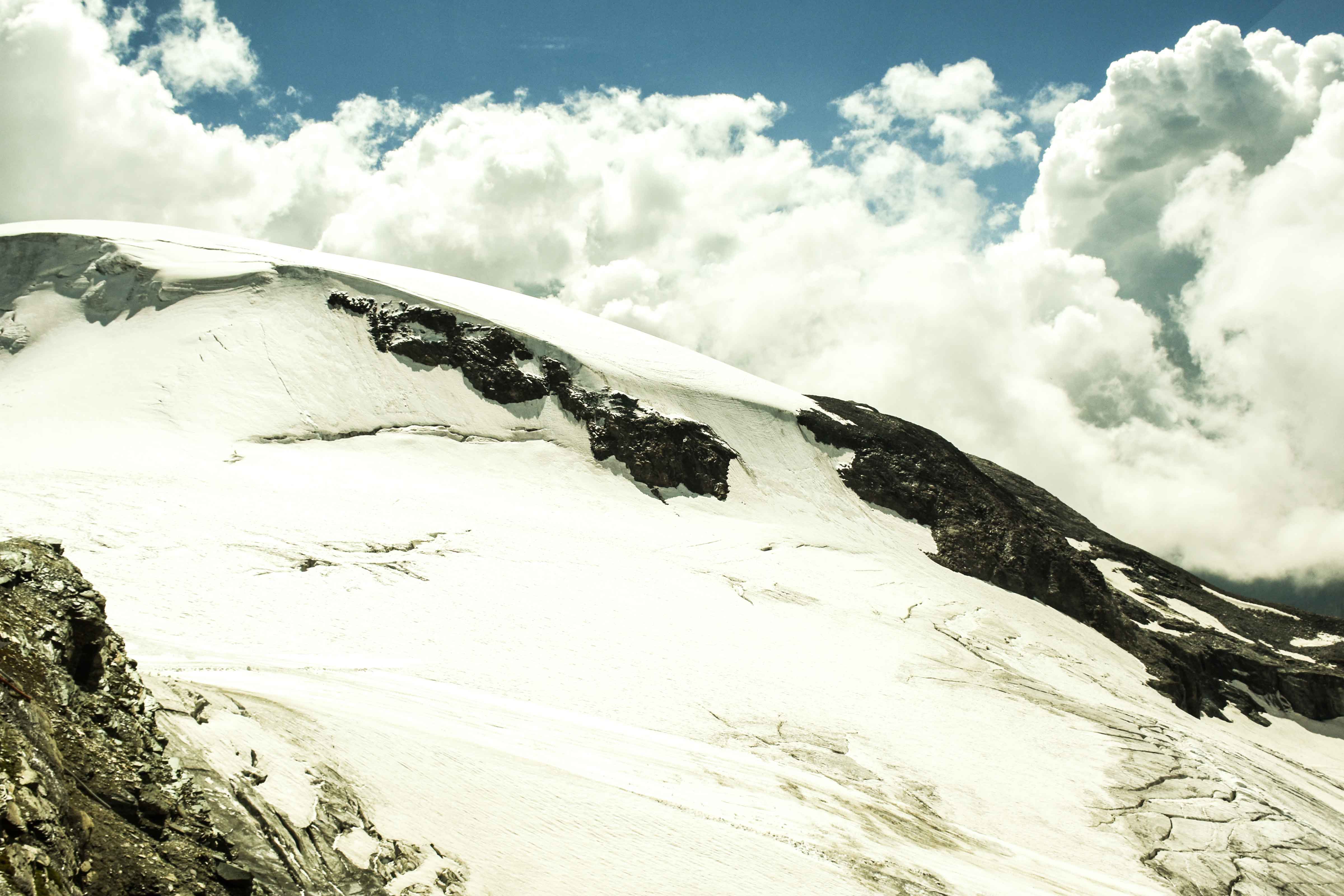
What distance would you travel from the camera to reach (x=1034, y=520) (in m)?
55.0

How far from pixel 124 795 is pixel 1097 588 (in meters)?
50.2

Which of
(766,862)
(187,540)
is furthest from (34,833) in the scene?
(187,540)

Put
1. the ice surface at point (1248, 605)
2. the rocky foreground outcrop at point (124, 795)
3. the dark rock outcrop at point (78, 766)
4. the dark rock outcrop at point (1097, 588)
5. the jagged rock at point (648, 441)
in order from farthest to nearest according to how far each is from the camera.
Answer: the ice surface at point (1248, 605) < the dark rock outcrop at point (1097, 588) < the jagged rock at point (648, 441) < the rocky foreground outcrop at point (124, 795) < the dark rock outcrop at point (78, 766)

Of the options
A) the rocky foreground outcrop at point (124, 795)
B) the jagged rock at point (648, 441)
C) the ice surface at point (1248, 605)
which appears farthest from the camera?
the ice surface at point (1248, 605)

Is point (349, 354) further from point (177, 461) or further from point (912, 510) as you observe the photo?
point (912, 510)

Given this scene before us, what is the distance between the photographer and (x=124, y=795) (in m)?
6.88

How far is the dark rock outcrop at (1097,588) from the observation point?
43.8 m

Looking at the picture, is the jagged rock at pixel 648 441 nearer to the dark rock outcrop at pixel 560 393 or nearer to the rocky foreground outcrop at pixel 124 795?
the dark rock outcrop at pixel 560 393

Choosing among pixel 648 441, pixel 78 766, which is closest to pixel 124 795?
pixel 78 766

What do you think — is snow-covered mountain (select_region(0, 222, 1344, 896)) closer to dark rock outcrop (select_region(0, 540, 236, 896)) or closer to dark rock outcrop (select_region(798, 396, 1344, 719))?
dark rock outcrop (select_region(798, 396, 1344, 719))

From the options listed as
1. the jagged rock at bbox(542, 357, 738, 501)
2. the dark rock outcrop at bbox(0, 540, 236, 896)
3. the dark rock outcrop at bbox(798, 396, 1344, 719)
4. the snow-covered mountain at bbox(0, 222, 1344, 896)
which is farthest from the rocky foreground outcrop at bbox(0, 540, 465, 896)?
the dark rock outcrop at bbox(798, 396, 1344, 719)

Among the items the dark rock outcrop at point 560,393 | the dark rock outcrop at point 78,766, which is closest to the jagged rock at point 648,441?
the dark rock outcrop at point 560,393

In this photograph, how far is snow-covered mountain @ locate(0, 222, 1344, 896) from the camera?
41.0ft

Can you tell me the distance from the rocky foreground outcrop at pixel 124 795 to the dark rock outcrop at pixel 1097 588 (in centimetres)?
3816
